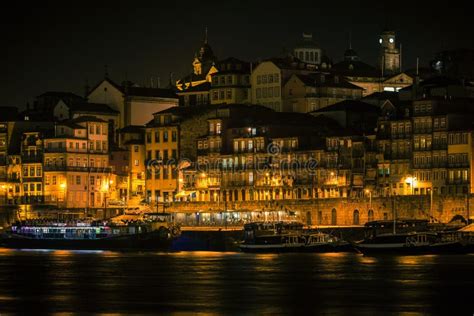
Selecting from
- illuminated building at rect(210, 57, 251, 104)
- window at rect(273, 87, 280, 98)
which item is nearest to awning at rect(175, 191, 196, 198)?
illuminated building at rect(210, 57, 251, 104)

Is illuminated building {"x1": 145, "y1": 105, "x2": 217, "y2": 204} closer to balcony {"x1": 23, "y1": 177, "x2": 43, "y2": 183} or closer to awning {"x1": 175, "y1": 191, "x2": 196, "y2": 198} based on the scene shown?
awning {"x1": 175, "y1": 191, "x2": 196, "y2": 198}

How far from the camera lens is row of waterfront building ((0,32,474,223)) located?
452 feet

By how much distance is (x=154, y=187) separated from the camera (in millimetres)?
162250

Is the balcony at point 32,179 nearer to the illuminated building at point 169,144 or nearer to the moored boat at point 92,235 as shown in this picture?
the illuminated building at point 169,144

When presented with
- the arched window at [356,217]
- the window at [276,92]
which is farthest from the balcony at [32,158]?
the arched window at [356,217]

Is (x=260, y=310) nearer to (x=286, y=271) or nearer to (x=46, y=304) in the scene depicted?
(x=46, y=304)

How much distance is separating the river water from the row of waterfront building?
29.2 metres

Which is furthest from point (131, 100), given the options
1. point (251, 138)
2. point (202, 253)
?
Result: point (202, 253)

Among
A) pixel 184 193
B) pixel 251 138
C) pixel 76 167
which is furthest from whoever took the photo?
pixel 76 167

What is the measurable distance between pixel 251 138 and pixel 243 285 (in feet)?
237

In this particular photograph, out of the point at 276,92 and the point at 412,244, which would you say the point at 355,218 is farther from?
the point at 276,92

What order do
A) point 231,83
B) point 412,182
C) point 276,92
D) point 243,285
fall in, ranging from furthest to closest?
1. point 231,83
2. point 276,92
3. point 412,182
4. point 243,285

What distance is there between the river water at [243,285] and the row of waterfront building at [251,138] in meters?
29.2

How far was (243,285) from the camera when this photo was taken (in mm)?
80125
